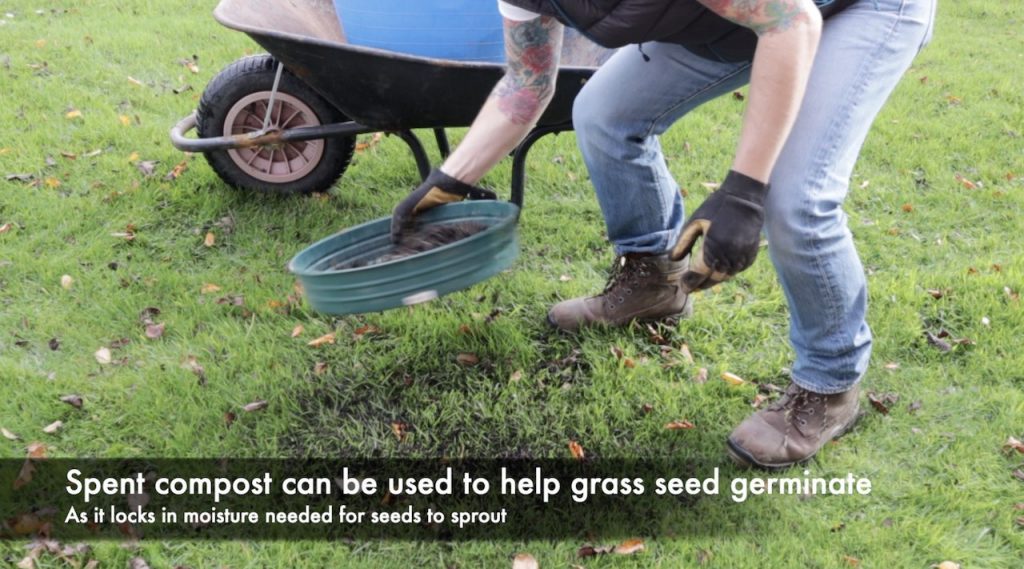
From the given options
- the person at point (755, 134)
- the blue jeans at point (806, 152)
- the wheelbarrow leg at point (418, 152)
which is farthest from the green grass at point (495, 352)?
the wheelbarrow leg at point (418, 152)

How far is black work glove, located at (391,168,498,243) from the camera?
2367 mm

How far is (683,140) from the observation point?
15.4 ft

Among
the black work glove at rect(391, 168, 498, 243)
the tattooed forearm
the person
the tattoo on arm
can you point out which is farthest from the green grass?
the tattooed forearm

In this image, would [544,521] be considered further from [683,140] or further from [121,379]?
[683,140]

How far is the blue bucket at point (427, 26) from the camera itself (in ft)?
10.5

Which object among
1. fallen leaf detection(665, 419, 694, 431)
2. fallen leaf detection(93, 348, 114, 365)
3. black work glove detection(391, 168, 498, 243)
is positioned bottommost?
fallen leaf detection(93, 348, 114, 365)

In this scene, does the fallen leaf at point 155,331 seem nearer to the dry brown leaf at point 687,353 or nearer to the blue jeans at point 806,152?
the blue jeans at point 806,152

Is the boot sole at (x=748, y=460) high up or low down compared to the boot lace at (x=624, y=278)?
down

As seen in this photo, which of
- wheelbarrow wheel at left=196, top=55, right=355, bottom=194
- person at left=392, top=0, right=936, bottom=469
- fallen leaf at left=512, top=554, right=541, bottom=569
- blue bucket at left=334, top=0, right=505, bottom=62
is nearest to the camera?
person at left=392, top=0, right=936, bottom=469

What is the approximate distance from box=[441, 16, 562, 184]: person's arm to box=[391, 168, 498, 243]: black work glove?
0.02 metres

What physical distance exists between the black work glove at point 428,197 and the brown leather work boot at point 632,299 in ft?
2.44

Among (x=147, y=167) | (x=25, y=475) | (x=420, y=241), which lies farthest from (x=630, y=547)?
(x=147, y=167)

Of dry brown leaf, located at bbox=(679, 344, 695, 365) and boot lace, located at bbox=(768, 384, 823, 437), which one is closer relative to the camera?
boot lace, located at bbox=(768, 384, 823, 437)
